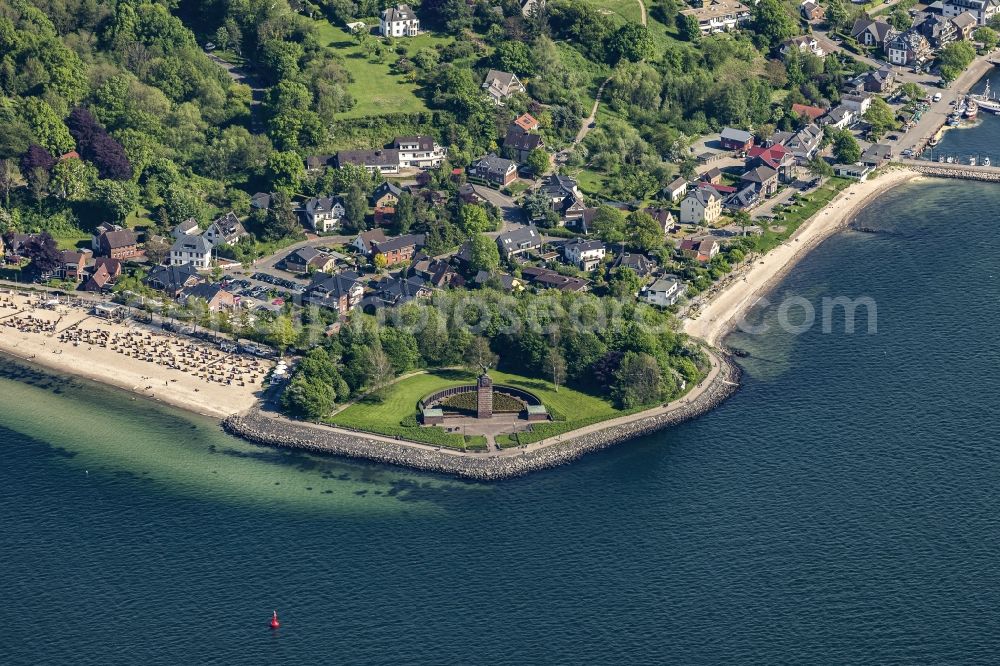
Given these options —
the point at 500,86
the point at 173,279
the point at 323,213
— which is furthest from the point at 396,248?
the point at 500,86

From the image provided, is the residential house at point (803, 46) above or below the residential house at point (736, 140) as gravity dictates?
above

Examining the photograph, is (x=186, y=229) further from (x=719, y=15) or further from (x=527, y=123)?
(x=719, y=15)

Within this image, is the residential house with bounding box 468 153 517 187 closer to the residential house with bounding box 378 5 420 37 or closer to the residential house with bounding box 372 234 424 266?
the residential house with bounding box 372 234 424 266

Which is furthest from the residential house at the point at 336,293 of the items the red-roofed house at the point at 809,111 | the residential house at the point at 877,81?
the residential house at the point at 877,81

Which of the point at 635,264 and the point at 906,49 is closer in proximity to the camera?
the point at 635,264

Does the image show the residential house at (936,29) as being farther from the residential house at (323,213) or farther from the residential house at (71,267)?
the residential house at (71,267)

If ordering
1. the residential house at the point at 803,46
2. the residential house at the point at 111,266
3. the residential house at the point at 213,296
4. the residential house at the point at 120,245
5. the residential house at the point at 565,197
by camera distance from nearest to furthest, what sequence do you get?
the residential house at the point at 213,296 < the residential house at the point at 111,266 < the residential house at the point at 120,245 < the residential house at the point at 565,197 < the residential house at the point at 803,46

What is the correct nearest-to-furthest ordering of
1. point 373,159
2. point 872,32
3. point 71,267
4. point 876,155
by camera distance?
point 71,267, point 373,159, point 876,155, point 872,32
